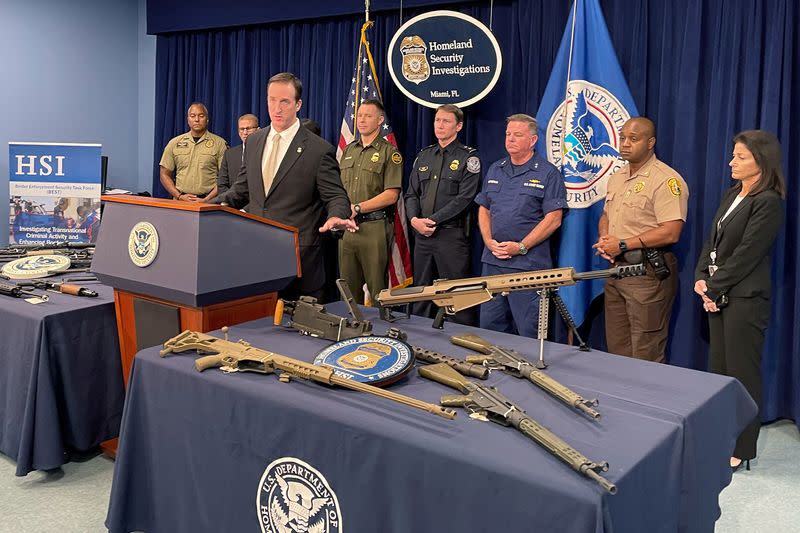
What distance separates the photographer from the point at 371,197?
15.3 ft

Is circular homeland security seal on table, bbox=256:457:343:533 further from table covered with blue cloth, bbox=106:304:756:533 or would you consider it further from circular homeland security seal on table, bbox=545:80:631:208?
circular homeland security seal on table, bbox=545:80:631:208

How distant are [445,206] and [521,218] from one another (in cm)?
56

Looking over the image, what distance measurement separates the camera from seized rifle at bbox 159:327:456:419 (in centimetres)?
167

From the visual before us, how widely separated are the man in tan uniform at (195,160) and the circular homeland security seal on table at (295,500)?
418 cm

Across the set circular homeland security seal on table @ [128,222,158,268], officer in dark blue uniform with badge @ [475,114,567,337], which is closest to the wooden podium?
circular homeland security seal on table @ [128,222,158,268]

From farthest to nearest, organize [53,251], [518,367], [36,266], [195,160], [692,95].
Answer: [195,160], [692,95], [53,251], [36,266], [518,367]

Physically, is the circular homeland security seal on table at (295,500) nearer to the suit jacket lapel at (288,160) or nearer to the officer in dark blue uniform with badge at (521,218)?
the suit jacket lapel at (288,160)

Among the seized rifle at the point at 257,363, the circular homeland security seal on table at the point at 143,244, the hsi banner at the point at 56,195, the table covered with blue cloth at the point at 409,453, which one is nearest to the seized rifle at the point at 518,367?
the table covered with blue cloth at the point at 409,453

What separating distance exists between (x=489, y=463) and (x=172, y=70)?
6.07 meters

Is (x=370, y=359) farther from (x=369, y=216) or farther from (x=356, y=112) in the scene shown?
(x=356, y=112)

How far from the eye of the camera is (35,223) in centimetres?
481

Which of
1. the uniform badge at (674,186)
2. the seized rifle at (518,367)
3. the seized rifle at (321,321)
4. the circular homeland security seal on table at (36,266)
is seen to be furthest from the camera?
the uniform badge at (674,186)

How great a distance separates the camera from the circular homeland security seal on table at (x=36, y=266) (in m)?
3.19

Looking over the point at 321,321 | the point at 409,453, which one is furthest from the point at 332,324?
the point at 409,453
